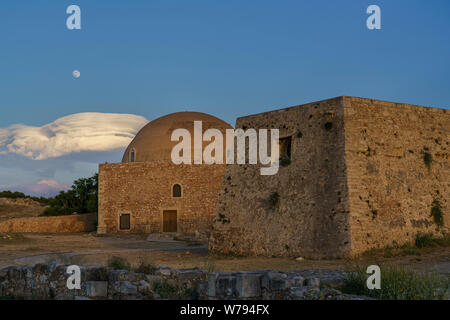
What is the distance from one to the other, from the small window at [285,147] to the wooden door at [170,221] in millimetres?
15874

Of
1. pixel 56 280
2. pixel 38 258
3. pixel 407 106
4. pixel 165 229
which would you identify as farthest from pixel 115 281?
pixel 165 229

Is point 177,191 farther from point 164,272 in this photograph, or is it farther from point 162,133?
point 164,272

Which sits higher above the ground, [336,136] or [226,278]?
[336,136]

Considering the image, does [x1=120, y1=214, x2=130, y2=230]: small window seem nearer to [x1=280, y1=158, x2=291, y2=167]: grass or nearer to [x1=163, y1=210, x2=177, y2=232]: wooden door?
[x1=163, y1=210, x2=177, y2=232]: wooden door

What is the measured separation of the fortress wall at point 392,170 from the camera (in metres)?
13.6

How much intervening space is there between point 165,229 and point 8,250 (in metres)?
12.3

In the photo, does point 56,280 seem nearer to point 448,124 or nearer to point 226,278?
point 226,278

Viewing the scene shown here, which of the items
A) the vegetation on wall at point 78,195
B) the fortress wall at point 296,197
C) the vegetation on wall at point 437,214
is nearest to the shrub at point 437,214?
the vegetation on wall at point 437,214

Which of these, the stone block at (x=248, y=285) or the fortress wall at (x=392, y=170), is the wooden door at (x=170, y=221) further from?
the stone block at (x=248, y=285)

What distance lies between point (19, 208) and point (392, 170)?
1433 inches

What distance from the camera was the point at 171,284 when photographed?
8266 millimetres

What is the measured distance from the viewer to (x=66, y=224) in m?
32.7

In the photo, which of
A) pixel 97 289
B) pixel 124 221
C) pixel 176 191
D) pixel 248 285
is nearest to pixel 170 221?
pixel 176 191
